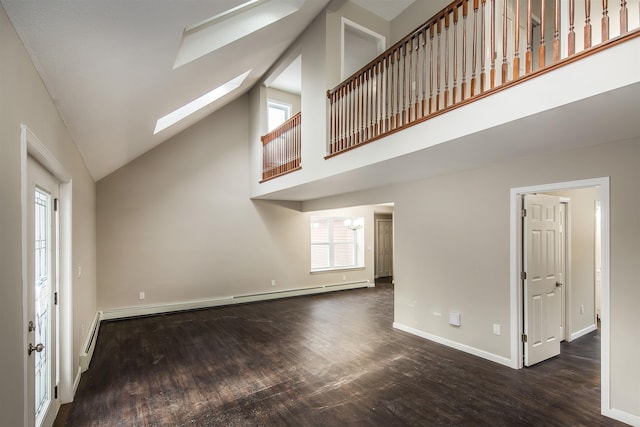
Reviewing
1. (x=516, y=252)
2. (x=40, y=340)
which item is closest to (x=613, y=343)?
(x=516, y=252)

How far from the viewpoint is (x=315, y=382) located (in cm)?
332

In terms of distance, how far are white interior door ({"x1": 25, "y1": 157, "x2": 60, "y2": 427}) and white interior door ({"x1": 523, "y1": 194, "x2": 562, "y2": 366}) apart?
4451mm

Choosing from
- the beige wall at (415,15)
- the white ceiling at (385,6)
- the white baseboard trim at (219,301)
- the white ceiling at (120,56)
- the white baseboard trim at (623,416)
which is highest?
the white ceiling at (385,6)

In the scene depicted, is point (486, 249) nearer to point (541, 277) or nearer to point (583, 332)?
point (541, 277)

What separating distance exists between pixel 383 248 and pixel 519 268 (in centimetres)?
695

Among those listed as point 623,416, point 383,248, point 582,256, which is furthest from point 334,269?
point 623,416

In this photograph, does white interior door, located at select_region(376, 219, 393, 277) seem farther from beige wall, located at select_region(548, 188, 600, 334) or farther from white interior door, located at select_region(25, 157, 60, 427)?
white interior door, located at select_region(25, 157, 60, 427)

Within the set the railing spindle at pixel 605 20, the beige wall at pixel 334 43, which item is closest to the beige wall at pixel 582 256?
the railing spindle at pixel 605 20

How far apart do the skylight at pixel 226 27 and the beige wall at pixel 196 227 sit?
3.62 m

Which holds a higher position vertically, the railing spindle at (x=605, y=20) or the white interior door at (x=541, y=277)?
the railing spindle at (x=605, y=20)

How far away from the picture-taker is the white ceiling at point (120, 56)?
1402mm

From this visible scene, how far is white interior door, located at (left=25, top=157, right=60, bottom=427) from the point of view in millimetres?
2018

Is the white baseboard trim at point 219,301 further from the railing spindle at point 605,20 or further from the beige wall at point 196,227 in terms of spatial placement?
the railing spindle at point 605,20

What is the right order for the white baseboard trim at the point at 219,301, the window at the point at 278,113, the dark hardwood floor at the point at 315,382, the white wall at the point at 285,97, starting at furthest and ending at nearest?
the window at the point at 278,113
the white wall at the point at 285,97
the white baseboard trim at the point at 219,301
the dark hardwood floor at the point at 315,382
